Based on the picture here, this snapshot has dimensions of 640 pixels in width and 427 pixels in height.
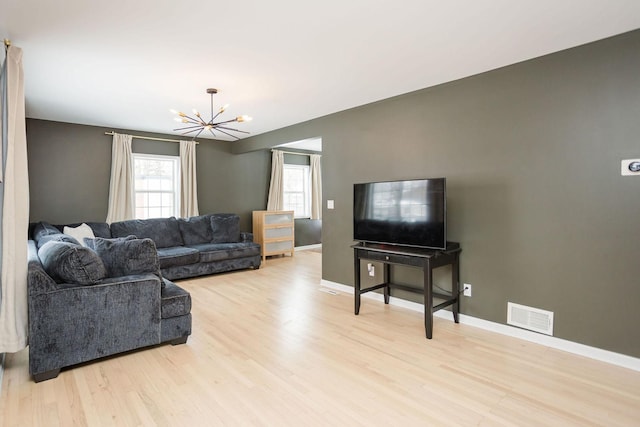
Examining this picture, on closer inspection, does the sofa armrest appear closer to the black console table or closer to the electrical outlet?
the black console table

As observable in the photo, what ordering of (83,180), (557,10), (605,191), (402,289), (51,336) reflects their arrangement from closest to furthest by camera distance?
(557,10) → (51,336) → (605,191) → (402,289) → (83,180)

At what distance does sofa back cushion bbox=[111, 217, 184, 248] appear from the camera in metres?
5.41

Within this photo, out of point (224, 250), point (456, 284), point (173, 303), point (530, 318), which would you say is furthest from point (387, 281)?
point (224, 250)

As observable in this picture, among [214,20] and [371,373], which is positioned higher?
[214,20]

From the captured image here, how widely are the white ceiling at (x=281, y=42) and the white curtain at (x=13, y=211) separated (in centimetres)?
44

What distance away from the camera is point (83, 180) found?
18.2 ft

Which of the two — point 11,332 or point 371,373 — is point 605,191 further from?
point 11,332

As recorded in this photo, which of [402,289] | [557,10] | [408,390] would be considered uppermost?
[557,10]

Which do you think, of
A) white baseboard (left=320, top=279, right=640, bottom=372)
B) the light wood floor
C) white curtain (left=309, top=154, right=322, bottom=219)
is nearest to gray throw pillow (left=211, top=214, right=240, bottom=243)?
white curtain (left=309, top=154, right=322, bottom=219)

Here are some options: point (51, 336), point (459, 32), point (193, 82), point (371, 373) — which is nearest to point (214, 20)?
point (193, 82)

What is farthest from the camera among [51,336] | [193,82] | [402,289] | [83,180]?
[83,180]

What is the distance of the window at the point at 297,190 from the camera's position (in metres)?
8.26

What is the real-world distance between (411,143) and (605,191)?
6.08ft

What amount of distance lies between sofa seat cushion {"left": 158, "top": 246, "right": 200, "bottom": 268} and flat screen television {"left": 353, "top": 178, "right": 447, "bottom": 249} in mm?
2811
